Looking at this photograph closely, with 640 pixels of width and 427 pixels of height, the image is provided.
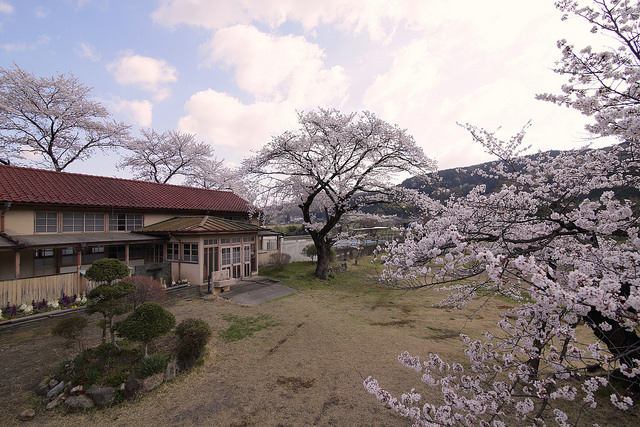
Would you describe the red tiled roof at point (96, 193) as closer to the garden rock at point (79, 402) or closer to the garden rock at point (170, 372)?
the garden rock at point (79, 402)

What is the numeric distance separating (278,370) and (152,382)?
7.18ft

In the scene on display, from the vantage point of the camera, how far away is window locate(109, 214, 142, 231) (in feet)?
37.6

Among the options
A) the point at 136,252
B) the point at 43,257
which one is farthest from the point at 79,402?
the point at 136,252

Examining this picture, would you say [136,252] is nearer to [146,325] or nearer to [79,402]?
[146,325]

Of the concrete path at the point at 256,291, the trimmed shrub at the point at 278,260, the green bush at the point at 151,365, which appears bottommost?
the concrete path at the point at 256,291

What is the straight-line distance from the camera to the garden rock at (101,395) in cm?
433

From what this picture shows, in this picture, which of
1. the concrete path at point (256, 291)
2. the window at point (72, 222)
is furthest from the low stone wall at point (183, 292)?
the window at point (72, 222)

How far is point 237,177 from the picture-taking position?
46.4 feet

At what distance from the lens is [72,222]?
1024cm

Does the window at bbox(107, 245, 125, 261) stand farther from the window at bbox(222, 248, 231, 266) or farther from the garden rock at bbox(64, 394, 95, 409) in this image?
the garden rock at bbox(64, 394, 95, 409)

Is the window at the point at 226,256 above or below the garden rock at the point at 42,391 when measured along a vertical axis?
above

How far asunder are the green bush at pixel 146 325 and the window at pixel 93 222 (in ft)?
24.7

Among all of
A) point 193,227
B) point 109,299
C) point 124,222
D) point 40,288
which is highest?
point 124,222

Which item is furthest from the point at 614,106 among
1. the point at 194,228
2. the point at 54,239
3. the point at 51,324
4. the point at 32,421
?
the point at 54,239
